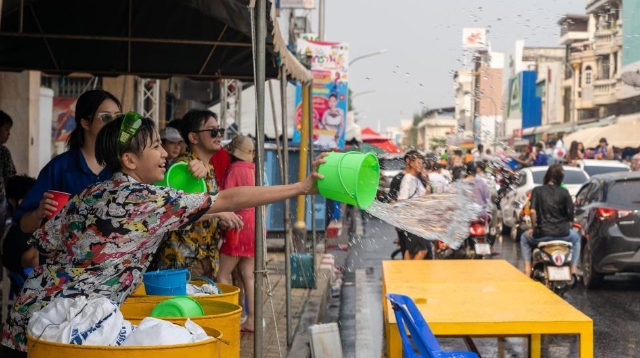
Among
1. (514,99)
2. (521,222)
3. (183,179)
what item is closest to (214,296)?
(183,179)

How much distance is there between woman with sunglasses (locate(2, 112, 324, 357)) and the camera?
420cm

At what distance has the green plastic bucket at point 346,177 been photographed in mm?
4340

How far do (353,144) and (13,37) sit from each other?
1843 centimetres

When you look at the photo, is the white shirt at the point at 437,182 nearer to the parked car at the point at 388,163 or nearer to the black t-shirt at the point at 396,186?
the parked car at the point at 388,163

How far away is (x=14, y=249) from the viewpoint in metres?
7.72

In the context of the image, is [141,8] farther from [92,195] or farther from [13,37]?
[92,195]

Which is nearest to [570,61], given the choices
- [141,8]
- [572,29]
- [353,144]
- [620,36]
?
[572,29]

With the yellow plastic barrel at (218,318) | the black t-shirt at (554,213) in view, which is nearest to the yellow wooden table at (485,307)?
the yellow plastic barrel at (218,318)

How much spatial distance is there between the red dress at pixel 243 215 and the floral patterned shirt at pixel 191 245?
1.12m

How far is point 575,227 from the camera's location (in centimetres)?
1521

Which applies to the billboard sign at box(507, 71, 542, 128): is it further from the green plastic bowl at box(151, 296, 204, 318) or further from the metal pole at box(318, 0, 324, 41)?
the green plastic bowl at box(151, 296, 204, 318)

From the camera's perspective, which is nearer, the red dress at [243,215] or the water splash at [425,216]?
the water splash at [425,216]

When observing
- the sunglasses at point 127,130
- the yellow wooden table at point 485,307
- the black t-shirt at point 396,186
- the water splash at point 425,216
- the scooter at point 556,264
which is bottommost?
the scooter at point 556,264

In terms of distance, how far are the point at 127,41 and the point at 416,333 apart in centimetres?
471
